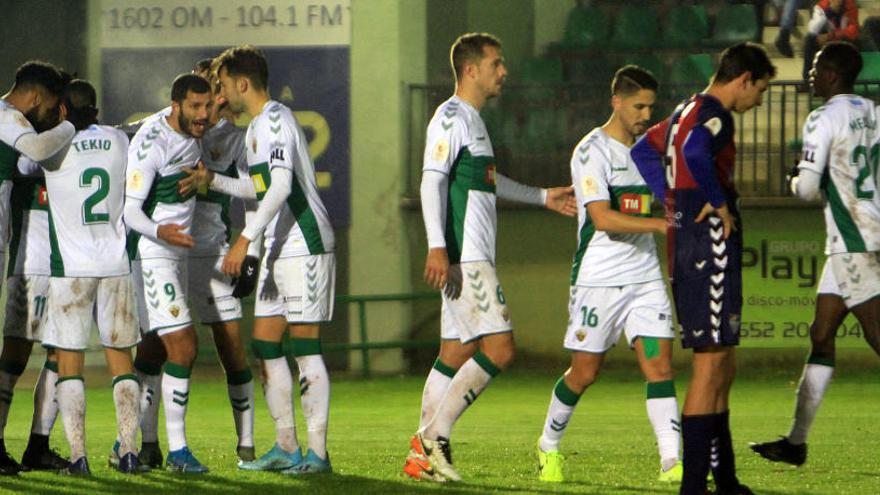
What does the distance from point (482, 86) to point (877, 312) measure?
7.50 feet

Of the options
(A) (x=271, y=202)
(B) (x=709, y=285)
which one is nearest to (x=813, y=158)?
(B) (x=709, y=285)

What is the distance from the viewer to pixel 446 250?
7816 mm

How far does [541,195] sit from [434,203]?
0.83 m

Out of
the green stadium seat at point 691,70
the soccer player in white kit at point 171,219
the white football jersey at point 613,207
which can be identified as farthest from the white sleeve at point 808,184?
the green stadium seat at point 691,70

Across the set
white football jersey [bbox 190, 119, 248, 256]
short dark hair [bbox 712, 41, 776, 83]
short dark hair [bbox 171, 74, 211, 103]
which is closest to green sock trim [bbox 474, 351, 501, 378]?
short dark hair [bbox 712, 41, 776, 83]

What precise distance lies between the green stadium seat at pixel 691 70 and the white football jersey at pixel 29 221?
34.7ft

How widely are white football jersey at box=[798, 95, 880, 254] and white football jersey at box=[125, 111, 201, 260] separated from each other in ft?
10.3

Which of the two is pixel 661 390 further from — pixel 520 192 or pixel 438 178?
pixel 438 178

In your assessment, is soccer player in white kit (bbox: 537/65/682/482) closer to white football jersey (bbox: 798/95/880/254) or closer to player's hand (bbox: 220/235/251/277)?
white football jersey (bbox: 798/95/880/254)

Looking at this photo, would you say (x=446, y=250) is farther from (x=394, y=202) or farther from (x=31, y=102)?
(x=394, y=202)

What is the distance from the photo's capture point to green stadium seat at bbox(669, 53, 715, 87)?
18391 millimetres

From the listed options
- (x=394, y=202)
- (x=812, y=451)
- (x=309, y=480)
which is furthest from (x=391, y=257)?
(x=309, y=480)

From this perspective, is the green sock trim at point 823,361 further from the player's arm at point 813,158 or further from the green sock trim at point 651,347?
the green sock trim at point 651,347

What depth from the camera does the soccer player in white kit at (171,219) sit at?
8.60 metres
